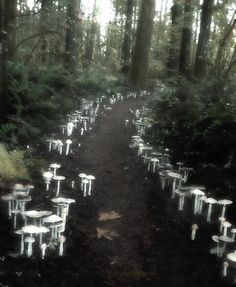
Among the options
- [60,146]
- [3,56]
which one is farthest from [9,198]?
[3,56]

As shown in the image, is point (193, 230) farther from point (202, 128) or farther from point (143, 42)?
point (143, 42)

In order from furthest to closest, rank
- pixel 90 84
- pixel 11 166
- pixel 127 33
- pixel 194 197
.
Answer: pixel 127 33, pixel 90 84, pixel 194 197, pixel 11 166

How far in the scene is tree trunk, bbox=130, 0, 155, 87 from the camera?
69.1ft

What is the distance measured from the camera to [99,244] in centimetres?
552

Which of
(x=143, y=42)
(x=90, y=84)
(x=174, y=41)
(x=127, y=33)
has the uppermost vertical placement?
(x=127, y=33)

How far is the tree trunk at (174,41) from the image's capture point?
2716 centimetres

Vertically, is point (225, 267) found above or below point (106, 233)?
above

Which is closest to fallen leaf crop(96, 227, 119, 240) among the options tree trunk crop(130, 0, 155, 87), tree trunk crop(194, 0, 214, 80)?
tree trunk crop(194, 0, 214, 80)

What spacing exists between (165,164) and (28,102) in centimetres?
446

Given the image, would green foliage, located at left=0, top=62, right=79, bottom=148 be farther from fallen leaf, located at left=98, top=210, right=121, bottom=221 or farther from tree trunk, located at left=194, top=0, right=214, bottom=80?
tree trunk, located at left=194, top=0, right=214, bottom=80

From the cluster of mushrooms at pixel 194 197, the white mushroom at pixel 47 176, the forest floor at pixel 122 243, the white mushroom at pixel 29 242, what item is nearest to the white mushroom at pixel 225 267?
the cluster of mushrooms at pixel 194 197

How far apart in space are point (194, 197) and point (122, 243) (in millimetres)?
1987

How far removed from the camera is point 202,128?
816cm

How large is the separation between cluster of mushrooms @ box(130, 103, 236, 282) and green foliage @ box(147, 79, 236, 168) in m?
0.37
